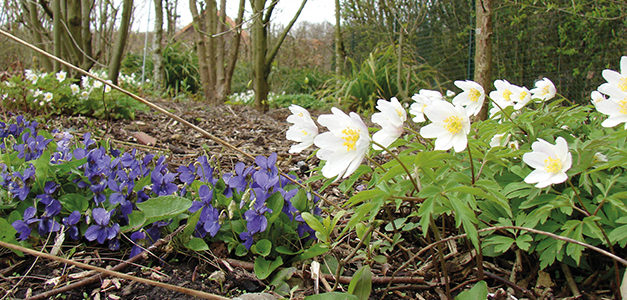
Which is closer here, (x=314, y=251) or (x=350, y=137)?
(x=350, y=137)

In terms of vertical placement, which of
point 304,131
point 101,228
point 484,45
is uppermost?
point 484,45

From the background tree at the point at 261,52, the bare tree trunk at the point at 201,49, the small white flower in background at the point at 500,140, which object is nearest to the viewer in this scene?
the small white flower in background at the point at 500,140

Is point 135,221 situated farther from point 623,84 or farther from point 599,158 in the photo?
point 623,84

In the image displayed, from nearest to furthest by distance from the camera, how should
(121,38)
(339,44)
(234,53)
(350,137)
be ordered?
(350,137)
(121,38)
(234,53)
(339,44)

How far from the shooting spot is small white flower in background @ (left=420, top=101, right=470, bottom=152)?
1027 mm

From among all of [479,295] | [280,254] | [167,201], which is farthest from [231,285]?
[479,295]

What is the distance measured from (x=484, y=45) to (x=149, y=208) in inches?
97.8

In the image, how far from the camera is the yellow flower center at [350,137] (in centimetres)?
99

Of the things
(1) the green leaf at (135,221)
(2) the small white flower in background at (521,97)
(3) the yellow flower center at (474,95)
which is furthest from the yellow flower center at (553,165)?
(1) the green leaf at (135,221)

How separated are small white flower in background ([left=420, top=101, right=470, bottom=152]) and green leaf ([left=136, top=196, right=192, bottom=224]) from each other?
2.41 feet

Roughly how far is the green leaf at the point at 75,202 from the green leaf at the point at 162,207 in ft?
0.73

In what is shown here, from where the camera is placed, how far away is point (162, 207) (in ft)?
4.21

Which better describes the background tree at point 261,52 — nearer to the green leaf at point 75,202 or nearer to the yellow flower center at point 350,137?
the green leaf at point 75,202

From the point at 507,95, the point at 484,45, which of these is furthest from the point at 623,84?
the point at 484,45
